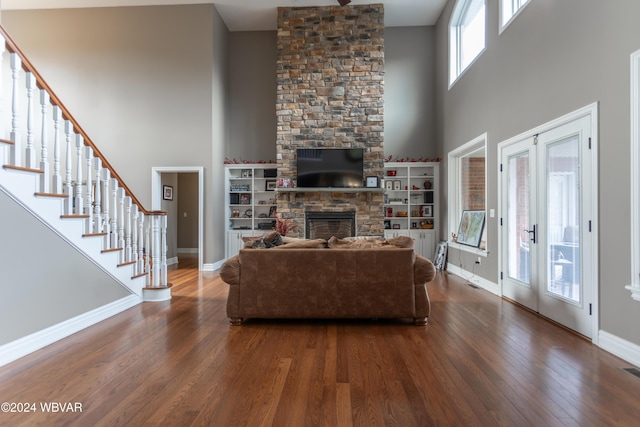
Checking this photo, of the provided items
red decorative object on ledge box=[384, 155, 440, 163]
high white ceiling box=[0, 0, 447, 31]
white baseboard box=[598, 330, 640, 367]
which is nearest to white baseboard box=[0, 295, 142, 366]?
white baseboard box=[598, 330, 640, 367]

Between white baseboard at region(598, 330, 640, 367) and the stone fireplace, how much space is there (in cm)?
444

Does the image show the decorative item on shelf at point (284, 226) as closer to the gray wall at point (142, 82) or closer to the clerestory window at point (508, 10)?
the gray wall at point (142, 82)

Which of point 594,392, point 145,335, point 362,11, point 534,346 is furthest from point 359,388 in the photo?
point 362,11

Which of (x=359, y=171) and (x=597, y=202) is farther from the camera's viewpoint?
(x=359, y=171)

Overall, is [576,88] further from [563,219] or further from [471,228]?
[471,228]

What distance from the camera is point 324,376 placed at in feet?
7.69

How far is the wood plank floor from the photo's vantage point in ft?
6.18

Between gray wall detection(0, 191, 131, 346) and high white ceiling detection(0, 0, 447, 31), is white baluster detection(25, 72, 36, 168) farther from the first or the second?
high white ceiling detection(0, 0, 447, 31)

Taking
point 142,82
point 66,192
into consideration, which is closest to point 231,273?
point 66,192

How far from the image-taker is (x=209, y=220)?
22.5 ft

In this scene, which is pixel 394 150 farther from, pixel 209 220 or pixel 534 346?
pixel 534 346

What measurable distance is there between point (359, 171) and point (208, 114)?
10.5 feet

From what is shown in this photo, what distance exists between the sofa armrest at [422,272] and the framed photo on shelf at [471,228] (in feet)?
8.38

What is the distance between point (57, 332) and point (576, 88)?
5095 millimetres
